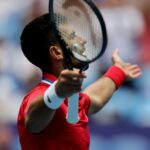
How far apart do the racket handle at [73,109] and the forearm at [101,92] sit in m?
0.79

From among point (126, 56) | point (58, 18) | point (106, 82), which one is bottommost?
point (126, 56)

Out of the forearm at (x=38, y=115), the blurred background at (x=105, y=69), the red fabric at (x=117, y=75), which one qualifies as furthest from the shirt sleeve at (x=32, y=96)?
the blurred background at (x=105, y=69)

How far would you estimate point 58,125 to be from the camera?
348 cm

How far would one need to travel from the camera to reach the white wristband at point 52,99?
124 inches

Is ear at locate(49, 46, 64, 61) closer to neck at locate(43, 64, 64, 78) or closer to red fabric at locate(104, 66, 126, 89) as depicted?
neck at locate(43, 64, 64, 78)

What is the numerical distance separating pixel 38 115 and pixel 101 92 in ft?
3.61

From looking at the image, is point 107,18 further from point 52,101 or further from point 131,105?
point 52,101

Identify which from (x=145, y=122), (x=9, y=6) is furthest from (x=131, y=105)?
(x=9, y=6)

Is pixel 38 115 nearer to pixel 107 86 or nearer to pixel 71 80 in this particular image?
pixel 71 80

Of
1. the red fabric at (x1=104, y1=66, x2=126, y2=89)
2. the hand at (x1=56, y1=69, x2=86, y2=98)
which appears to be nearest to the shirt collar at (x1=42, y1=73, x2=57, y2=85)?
the hand at (x1=56, y1=69, x2=86, y2=98)

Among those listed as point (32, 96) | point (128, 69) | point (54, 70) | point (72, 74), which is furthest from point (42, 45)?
point (128, 69)

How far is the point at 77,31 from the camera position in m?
3.43

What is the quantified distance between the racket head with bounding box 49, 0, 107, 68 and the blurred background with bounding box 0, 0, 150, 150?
3.15 meters

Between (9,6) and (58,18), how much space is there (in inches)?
150
